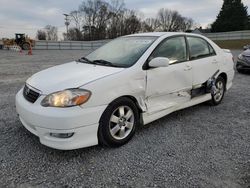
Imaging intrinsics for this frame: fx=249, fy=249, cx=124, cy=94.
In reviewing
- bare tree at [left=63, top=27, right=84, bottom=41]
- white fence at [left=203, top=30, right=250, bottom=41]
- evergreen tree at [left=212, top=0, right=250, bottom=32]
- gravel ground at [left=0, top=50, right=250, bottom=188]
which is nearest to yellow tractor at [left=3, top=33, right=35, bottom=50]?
white fence at [left=203, top=30, right=250, bottom=41]

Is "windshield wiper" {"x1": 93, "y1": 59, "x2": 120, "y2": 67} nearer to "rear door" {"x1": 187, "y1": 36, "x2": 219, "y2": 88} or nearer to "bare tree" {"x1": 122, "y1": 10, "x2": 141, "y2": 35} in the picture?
"rear door" {"x1": 187, "y1": 36, "x2": 219, "y2": 88}

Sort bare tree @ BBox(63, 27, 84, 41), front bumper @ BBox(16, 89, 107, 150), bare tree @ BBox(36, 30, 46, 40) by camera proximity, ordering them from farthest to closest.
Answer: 1. bare tree @ BBox(36, 30, 46, 40)
2. bare tree @ BBox(63, 27, 84, 41)
3. front bumper @ BBox(16, 89, 107, 150)

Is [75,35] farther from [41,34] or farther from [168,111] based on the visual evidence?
[168,111]

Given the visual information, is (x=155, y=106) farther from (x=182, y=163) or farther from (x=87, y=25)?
(x=87, y=25)

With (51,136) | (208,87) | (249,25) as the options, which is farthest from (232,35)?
(51,136)

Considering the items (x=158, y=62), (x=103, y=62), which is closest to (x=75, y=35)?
(x=103, y=62)

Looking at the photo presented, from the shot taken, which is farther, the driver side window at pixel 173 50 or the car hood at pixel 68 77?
the driver side window at pixel 173 50

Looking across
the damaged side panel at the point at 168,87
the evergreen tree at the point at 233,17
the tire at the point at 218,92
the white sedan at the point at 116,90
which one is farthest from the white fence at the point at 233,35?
the damaged side panel at the point at 168,87

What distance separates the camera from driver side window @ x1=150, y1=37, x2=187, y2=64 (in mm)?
3895

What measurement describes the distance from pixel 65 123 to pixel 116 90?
771mm

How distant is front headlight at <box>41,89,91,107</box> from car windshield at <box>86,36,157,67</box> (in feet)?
2.79

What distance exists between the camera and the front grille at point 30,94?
3057mm

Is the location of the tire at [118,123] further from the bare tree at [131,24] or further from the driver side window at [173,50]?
the bare tree at [131,24]

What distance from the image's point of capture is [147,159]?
3.02 m
